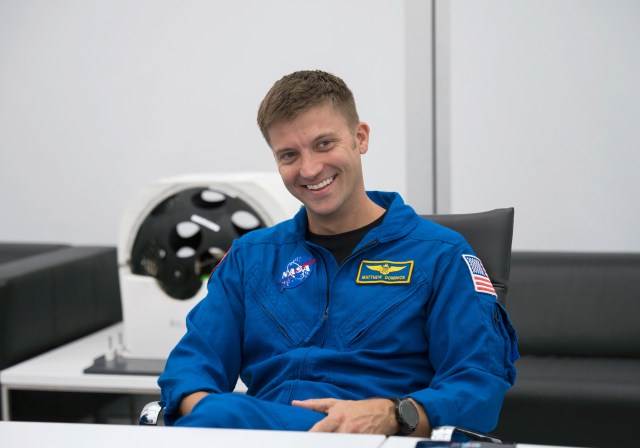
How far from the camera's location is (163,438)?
131cm

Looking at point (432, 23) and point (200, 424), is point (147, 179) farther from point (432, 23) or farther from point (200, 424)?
point (200, 424)

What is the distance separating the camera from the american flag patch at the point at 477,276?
1805 mm

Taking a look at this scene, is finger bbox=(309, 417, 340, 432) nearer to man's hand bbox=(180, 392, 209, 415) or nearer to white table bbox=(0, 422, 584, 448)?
white table bbox=(0, 422, 584, 448)

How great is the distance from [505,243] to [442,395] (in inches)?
22.7

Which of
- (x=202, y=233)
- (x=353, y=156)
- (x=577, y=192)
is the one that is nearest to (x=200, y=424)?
(x=353, y=156)

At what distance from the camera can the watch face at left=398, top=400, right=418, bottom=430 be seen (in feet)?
5.31

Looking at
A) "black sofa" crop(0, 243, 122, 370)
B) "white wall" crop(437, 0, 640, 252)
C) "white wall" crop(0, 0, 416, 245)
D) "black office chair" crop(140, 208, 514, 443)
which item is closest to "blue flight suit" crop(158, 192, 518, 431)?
"black office chair" crop(140, 208, 514, 443)

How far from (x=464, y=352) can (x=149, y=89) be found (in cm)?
245

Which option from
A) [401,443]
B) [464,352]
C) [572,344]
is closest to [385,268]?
[464,352]

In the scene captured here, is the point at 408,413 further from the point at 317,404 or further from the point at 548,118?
the point at 548,118

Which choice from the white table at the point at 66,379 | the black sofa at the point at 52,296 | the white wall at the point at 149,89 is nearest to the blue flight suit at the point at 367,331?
the white table at the point at 66,379

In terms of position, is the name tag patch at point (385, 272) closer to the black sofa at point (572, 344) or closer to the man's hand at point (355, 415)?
the man's hand at point (355, 415)

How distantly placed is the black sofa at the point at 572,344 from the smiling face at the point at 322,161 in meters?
1.17

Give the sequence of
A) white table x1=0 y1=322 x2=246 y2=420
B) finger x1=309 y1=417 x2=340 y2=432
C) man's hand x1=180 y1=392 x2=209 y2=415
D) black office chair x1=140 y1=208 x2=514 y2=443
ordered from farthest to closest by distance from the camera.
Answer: white table x1=0 y1=322 x2=246 y2=420 < black office chair x1=140 y1=208 x2=514 y2=443 < man's hand x1=180 y1=392 x2=209 y2=415 < finger x1=309 y1=417 x2=340 y2=432
